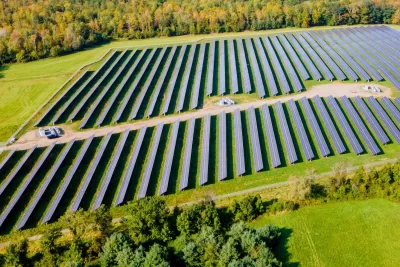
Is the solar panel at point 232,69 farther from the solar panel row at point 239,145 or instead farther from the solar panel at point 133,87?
the solar panel at point 133,87

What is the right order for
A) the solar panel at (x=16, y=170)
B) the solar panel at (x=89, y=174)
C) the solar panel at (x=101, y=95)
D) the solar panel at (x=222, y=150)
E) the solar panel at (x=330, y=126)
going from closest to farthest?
the solar panel at (x=89, y=174) → the solar panel at (x=16, y=170) → the solar panel at (x=222, y=150) → the solar panel at (x=330, y=126) → the solar panel at (x=101, y=95)

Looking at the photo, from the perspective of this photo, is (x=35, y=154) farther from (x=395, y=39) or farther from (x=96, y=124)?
(x=395, y=39)

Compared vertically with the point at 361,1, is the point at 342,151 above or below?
below

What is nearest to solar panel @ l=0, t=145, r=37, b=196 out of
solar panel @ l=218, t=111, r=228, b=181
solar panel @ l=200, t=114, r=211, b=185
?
solar panel @ l=200, t=114, r=211, b=185

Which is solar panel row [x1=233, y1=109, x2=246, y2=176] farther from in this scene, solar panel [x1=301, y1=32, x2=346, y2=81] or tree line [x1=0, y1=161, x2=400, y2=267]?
solar panel [x1=301, y1=32, x2=346, y2=81]

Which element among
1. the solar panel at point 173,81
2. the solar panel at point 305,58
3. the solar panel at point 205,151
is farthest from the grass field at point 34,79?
the solar panel at point 205,151

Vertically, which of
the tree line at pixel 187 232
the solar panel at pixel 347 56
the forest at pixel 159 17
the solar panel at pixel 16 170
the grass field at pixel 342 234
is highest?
the forest at pixel 159 17

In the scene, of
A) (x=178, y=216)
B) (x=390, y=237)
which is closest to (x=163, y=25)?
(x=178, y=216)
